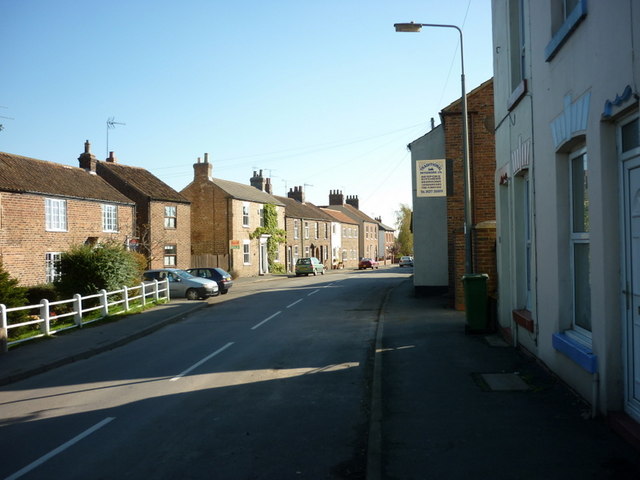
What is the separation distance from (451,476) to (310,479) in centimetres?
119

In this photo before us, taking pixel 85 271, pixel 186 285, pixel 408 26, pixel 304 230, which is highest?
pixel 408 26

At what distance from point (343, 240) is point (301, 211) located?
1352cm

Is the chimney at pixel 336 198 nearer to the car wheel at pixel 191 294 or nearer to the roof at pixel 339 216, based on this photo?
the roof at pixel 339 216

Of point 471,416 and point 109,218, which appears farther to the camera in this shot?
point 109,218

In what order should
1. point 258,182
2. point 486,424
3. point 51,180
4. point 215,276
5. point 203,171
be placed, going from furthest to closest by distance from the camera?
point 258,182 → point 203,171 → point 51,180 → point 215,276 → point 486,424

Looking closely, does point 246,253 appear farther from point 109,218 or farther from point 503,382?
point 503,382

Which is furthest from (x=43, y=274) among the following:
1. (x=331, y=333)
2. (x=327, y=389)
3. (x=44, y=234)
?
(x=327, y=389)

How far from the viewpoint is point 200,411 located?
7199mm

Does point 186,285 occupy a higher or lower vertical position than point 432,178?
lower

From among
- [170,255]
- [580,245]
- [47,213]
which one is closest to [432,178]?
[580,245]

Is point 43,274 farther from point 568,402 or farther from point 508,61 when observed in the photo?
point 568,402

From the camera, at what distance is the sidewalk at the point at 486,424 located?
4828mm

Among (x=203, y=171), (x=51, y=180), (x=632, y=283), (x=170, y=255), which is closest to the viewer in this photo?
(x=632, y=283)

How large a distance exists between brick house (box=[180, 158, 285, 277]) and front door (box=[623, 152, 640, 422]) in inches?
1573
